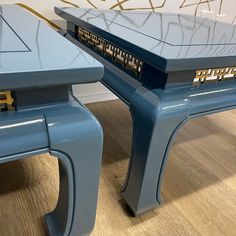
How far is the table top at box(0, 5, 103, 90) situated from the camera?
37 centimetres

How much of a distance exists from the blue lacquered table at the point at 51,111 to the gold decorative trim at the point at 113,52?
213mm

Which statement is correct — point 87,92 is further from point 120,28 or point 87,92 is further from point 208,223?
point 208,223

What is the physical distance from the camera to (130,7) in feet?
4.05

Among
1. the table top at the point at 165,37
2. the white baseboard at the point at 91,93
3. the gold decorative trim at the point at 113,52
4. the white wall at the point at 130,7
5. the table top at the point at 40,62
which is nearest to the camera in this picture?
the table top at the point at 40,62

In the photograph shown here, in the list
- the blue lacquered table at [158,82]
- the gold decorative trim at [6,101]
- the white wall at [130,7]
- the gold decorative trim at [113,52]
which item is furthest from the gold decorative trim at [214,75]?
the white wall at [130,7]

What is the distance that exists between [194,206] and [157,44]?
1.66ft

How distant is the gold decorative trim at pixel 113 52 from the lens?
68 cm

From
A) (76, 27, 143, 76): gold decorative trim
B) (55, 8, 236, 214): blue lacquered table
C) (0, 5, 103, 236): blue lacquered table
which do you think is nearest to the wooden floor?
(55, 8, 236, 214): blue lacquered table

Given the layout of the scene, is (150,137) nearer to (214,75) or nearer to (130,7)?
(214,75)

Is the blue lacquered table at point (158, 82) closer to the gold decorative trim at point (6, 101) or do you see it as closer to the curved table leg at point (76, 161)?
the curved table leg at point (76, 161)

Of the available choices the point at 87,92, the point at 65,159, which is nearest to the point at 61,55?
the point at 65,159

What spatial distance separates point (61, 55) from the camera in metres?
0.45

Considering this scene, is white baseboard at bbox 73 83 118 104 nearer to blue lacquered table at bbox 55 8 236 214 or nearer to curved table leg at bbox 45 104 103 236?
blue lacquered table at bbox 55 8 236 214

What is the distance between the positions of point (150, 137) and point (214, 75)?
0.80 feet
